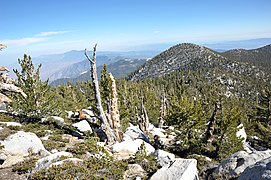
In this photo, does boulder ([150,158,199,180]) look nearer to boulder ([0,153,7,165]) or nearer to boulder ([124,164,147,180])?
boulder ([124,164,147,180])

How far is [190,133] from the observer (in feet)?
83.4

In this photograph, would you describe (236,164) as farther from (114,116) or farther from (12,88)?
(12,88)

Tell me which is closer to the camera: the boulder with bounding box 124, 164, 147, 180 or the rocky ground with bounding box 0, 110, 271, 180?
the rocky ground with bounding box 0, 110, 271, 180

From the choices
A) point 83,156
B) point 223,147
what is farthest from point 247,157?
point 223,147

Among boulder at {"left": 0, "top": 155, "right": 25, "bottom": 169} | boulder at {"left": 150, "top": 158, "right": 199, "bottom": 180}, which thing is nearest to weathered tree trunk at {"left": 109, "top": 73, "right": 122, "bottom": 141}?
boulder at {"left": 0, "top": 155, "right": 25, "bottom": 169}

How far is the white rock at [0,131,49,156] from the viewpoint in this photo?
47.1ft

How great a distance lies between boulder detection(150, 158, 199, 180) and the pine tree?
15.4 metres

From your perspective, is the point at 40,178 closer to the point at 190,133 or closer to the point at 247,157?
the point at 247,157

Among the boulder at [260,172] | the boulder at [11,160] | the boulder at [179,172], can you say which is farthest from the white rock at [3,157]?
the boulder at [260,172]

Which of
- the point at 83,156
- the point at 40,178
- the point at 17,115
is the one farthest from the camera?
the point at 17,115

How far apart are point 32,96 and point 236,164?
18361 millimetres

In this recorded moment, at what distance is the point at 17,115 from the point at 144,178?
18.6m

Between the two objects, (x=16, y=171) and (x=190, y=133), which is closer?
(x=16, y=171)

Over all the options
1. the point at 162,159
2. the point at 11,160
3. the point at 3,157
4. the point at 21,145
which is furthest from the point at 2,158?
the point at 162,159
